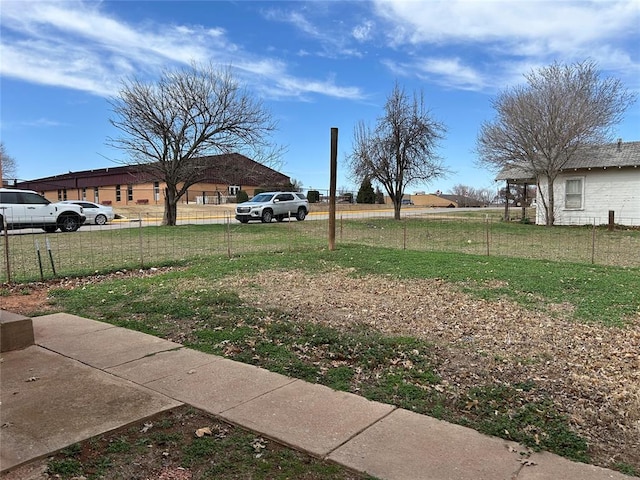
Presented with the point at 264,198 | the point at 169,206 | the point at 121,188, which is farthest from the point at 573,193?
the point at 121,188

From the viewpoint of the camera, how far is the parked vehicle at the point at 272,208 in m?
24.0

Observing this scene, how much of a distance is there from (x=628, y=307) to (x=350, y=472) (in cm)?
489

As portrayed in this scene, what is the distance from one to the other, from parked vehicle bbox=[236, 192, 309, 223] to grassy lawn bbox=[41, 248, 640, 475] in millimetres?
13883

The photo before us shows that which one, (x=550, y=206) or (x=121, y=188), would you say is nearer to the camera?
(x=550, y=206)

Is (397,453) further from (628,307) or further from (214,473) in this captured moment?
(628,307)

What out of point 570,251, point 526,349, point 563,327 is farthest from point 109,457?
point 570,251

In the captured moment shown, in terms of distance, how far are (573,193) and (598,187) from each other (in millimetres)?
1030

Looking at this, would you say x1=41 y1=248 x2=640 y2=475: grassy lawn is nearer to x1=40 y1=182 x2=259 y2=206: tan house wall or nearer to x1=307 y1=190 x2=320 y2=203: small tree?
x1=307 y1=190 x2=320 y2=203: small tree

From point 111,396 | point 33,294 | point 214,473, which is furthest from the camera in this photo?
point 33,294

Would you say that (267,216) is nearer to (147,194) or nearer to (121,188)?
(147,194)

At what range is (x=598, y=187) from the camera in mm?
20531

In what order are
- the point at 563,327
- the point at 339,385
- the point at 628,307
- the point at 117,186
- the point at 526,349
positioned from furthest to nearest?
the point at 117,186
the point at 628,307
the point at 563,327
the point at 526,349
the point at 339,385

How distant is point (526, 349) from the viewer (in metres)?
4.49

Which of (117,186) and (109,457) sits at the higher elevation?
(117,186)
